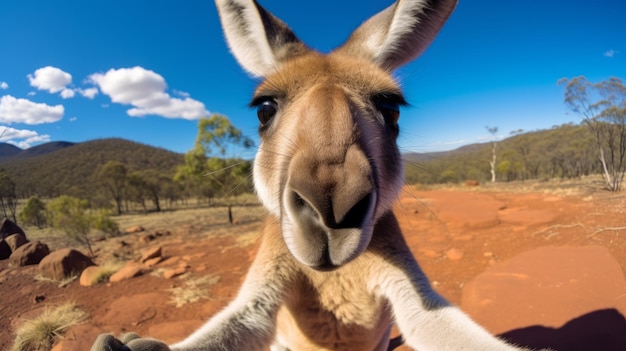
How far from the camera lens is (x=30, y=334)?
5.39 metres

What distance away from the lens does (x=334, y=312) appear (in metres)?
2.31

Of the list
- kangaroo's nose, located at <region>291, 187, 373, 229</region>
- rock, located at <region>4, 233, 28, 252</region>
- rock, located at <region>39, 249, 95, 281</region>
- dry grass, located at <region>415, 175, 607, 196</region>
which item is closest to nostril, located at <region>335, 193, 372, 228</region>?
kangaroo's nose, located at <region>291, 187, 373, 229</region>

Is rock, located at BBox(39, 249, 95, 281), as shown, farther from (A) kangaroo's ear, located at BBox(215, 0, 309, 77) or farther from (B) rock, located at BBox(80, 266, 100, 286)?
(A) kangaroo's ear, located at BBox(215, 0, 309, 77)

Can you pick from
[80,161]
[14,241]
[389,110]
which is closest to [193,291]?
[389,110]

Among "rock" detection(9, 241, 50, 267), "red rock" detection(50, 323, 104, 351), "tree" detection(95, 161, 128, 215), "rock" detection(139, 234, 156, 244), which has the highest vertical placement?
"tree" detection(95, 161, 128, 215)

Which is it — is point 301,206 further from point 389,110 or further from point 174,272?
point 174,272

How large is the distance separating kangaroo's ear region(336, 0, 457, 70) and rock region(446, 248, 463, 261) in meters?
7.26

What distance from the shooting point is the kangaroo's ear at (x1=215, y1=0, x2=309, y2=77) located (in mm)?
2361

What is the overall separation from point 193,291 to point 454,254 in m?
7.24

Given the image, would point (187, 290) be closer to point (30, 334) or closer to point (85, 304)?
point (85, 304)

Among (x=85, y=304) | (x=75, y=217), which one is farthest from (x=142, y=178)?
(x=85, y=304)

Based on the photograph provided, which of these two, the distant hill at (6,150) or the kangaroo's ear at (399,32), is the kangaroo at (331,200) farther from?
the distant hill at (6,150)

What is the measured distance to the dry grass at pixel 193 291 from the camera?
7.21 meters

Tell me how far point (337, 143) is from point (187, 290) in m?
7.81
